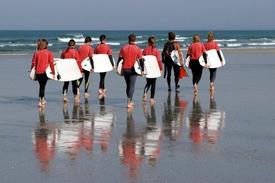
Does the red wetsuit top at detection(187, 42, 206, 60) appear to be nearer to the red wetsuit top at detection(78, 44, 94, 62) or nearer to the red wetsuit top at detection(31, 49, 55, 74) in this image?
the red wetsuit top at detection(78, 44, 94, 62)

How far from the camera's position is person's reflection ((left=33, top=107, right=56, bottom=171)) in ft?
28.4

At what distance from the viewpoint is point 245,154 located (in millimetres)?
9094

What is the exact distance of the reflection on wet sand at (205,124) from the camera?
1038cm

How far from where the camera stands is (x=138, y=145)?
9.74 meters

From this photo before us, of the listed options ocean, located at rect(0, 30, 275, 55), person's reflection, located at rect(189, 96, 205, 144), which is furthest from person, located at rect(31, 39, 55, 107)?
ocean, located at rect(0, 30, 275, 55)

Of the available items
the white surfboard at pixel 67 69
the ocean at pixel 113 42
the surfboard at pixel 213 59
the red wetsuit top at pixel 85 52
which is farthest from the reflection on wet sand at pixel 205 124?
the ocean at pixel 113 42

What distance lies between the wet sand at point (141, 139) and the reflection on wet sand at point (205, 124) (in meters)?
0.01

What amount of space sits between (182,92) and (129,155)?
29.5 ft

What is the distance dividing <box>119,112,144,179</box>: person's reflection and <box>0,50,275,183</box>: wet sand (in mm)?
12

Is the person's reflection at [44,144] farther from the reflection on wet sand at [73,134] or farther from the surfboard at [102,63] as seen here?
the surfboard at [102,63]

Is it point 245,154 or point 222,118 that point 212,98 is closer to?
point 222,118

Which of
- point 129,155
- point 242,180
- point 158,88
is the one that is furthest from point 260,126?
point 158,88

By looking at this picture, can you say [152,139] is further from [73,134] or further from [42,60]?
[42,60]

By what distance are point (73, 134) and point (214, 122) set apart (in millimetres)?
2668
